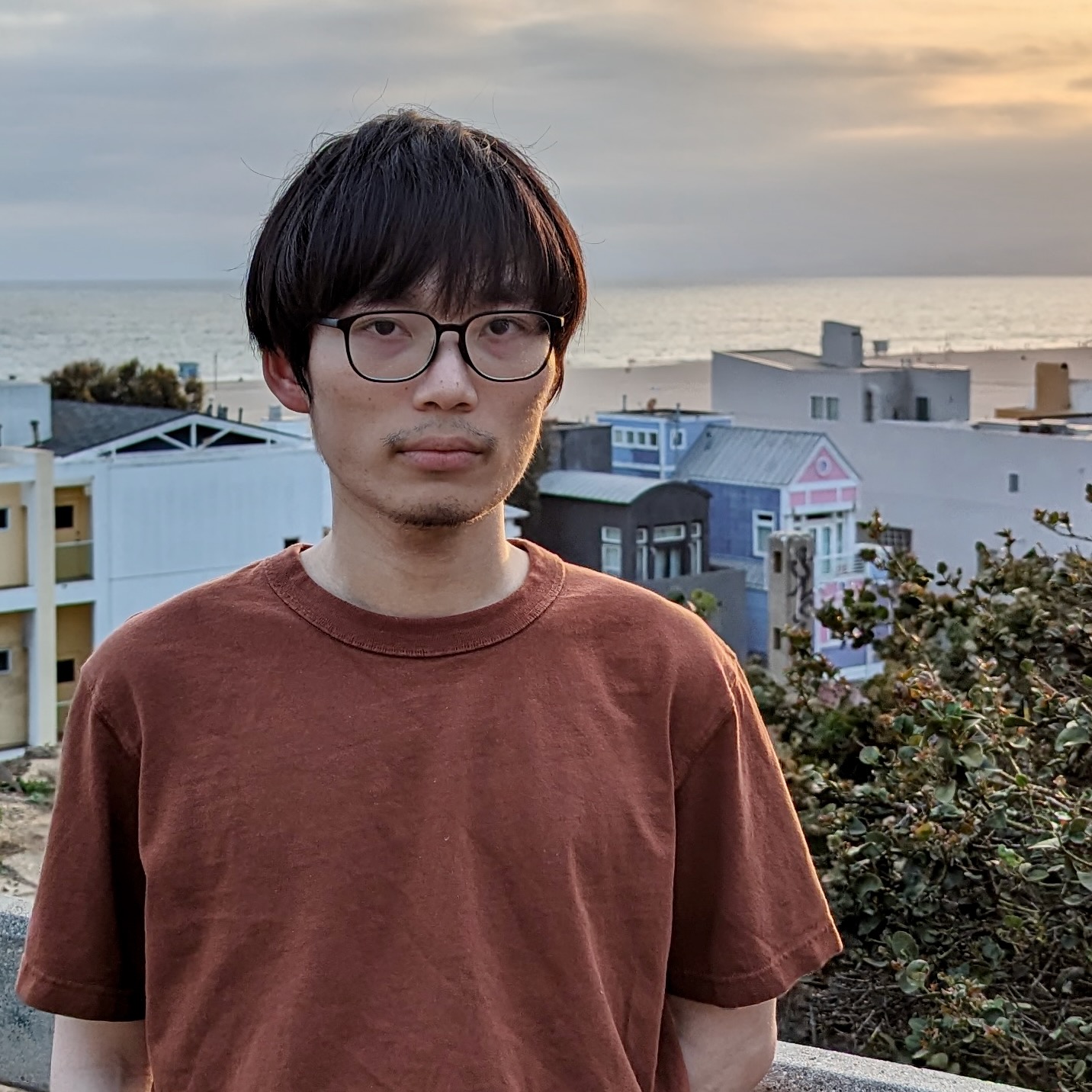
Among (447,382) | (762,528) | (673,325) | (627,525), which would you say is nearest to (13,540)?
(627,525)

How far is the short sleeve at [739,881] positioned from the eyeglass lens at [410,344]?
43 cm

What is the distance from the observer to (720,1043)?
178 centimetres

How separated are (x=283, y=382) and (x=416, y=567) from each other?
0.84 ft

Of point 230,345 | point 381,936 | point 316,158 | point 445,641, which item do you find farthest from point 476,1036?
point 230,345

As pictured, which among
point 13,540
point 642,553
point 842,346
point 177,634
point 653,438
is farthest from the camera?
point 842,346

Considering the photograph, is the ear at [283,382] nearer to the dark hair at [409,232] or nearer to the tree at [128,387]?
the dark hair at [409,232]

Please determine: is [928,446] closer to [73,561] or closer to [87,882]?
[73,561]

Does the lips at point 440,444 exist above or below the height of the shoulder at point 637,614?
above

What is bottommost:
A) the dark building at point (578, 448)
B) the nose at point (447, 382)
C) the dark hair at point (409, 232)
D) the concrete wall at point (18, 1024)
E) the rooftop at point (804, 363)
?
the concrete wall at point (18, 1024)

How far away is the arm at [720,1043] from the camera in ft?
5.82

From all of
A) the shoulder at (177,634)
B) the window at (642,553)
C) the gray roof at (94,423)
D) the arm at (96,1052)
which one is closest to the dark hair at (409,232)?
the shoulder at (177,634)

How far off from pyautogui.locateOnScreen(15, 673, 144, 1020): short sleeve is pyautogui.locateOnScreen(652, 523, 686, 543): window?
810 inches

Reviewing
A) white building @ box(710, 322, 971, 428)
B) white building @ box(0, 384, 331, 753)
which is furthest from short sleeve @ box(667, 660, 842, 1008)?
white building @ box(710, 322, 971, 428)

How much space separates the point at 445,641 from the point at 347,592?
12 cm
